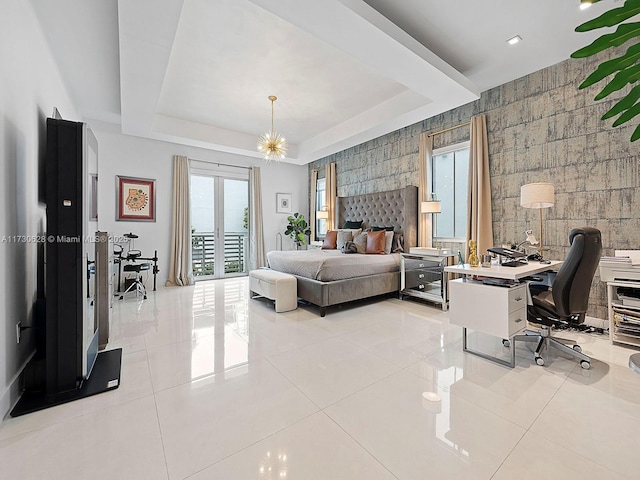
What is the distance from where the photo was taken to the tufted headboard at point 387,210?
16.1 ft

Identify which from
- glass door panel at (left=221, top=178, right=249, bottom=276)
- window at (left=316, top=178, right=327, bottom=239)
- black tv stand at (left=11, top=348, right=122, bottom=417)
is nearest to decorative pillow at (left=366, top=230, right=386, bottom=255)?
window at (left=316, top=178, right=327, bottom=239)

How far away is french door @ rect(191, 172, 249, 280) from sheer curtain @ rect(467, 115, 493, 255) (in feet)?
15.3

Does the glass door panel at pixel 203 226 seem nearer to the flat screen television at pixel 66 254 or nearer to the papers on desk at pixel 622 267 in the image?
the flat screen television at pixel 66 254

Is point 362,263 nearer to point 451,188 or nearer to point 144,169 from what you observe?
point 451,188

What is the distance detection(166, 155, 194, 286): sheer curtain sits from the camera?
5645 mm

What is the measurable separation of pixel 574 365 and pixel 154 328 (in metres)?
3.97

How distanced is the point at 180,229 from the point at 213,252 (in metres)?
0.92

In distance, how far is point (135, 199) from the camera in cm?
539

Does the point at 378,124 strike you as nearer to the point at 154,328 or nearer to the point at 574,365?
the point at 574,365

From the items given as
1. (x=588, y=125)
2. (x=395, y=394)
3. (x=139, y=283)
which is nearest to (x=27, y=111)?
(x=139, y=283)

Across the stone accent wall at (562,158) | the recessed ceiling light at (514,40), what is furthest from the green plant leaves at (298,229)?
the recessed ceiling light at (514,40)

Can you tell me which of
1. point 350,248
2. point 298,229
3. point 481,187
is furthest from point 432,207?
point 298,229

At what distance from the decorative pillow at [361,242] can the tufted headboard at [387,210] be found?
46cm

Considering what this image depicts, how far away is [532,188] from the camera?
→ 3.06 m
